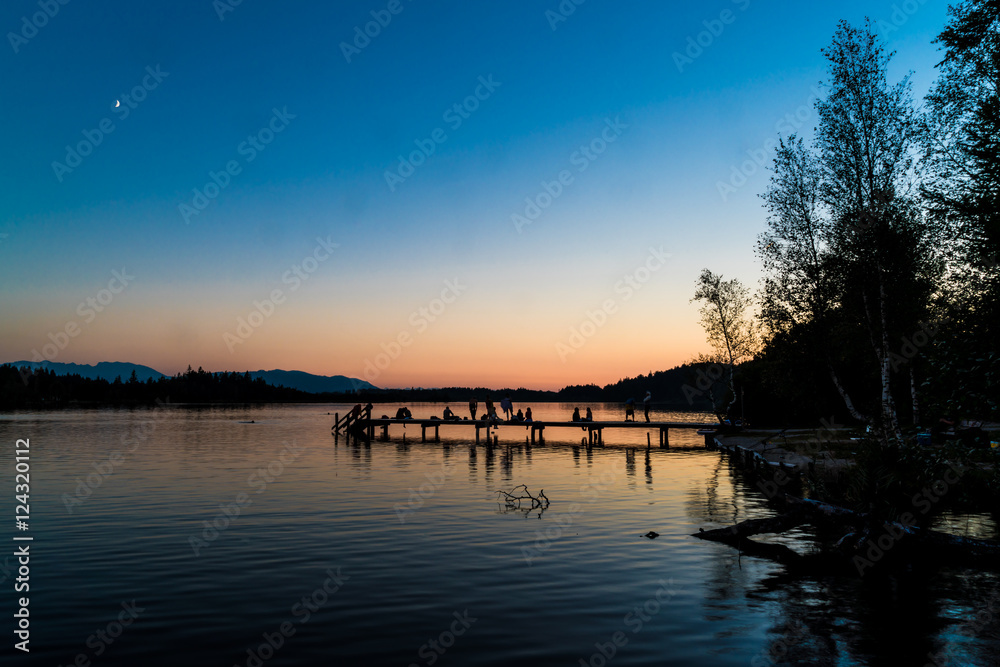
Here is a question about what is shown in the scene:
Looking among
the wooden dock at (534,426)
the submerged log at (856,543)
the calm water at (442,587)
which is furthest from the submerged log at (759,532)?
the wooden dock at (534,426)

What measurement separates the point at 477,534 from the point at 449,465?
796 inches

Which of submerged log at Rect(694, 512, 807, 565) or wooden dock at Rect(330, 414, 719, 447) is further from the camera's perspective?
wooden dock at Rect(330, 414, 719, 447)

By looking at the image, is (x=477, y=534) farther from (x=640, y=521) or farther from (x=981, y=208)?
(x=981, y=208)

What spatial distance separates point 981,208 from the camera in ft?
48.5

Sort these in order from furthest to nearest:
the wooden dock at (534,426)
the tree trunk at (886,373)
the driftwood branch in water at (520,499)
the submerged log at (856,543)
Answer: the wooden dock at (534,426) → the tree trunk at (886,373) → the driftwood branch in water at (520,499) → the submerged log at (856,543)

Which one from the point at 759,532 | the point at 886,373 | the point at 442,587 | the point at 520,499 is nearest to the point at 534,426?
the point at 520,499

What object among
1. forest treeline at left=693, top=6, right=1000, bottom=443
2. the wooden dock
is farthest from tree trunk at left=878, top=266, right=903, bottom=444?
the wooden dock

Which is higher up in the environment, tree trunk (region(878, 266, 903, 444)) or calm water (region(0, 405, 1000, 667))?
tree trunk (region(878, 266, 903, 444))

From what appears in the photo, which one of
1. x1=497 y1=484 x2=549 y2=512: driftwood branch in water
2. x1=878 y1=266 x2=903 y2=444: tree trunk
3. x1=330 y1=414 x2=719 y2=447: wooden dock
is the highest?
x1=878 y1=266 x2=903 y2=444: tree trunk

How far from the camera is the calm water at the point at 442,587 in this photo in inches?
394

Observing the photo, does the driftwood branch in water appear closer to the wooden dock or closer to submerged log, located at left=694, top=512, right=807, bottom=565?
submerged log, located at left=694, top=512, right=807, bottom=565

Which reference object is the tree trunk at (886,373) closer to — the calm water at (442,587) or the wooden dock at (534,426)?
the calm water at (442,587)

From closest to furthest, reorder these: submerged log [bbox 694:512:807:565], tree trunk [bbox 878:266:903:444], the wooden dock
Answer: submerged log [bbox 694:512:807:565], tree trunk [bbox 878:266:903:444], the wooden dock

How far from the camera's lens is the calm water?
10016 millimetres
